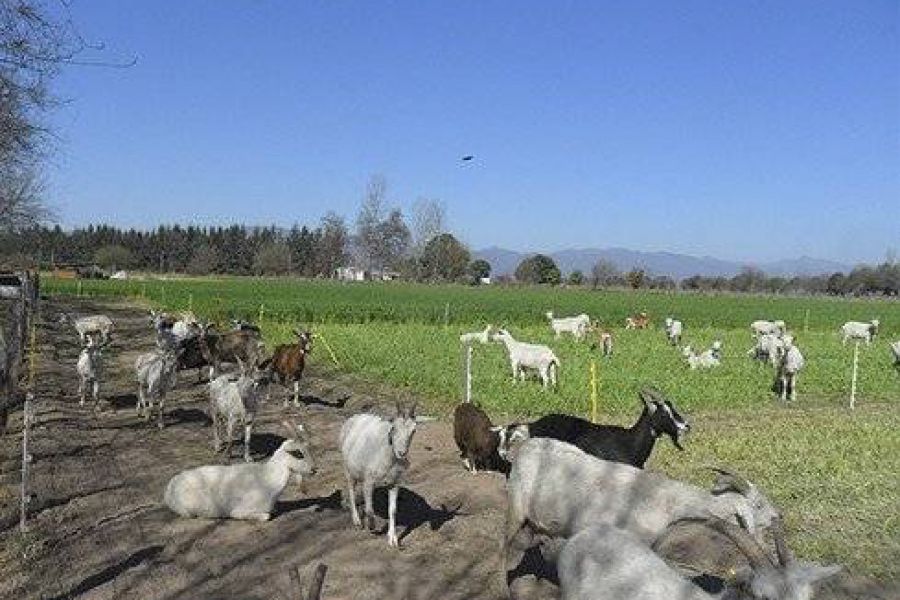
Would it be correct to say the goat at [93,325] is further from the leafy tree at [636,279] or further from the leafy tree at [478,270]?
the leafy tree at [636,279]

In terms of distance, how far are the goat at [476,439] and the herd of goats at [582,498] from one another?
2 cm

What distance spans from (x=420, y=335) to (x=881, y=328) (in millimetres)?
30229

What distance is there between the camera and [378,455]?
32.7 feet

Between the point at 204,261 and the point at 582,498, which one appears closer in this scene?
the point at 582,498

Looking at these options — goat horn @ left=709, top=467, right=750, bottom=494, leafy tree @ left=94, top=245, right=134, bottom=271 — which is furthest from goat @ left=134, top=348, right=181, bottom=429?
leafy tree @ left=94, top=245, right=134, bottom=271

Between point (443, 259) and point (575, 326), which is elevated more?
point (443, 259)

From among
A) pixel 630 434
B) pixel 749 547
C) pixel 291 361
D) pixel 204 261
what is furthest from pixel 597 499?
pixel 204 261

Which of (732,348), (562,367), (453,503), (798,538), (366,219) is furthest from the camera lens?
(366,219)

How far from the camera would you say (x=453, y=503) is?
11.7 meters

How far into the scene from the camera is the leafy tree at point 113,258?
134 metres

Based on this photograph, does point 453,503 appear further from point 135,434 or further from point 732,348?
point 732,348

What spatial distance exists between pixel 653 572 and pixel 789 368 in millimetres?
17850

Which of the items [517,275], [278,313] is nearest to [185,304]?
[278,313]

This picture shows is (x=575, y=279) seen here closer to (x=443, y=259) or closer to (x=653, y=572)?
(x=443, y=259)
